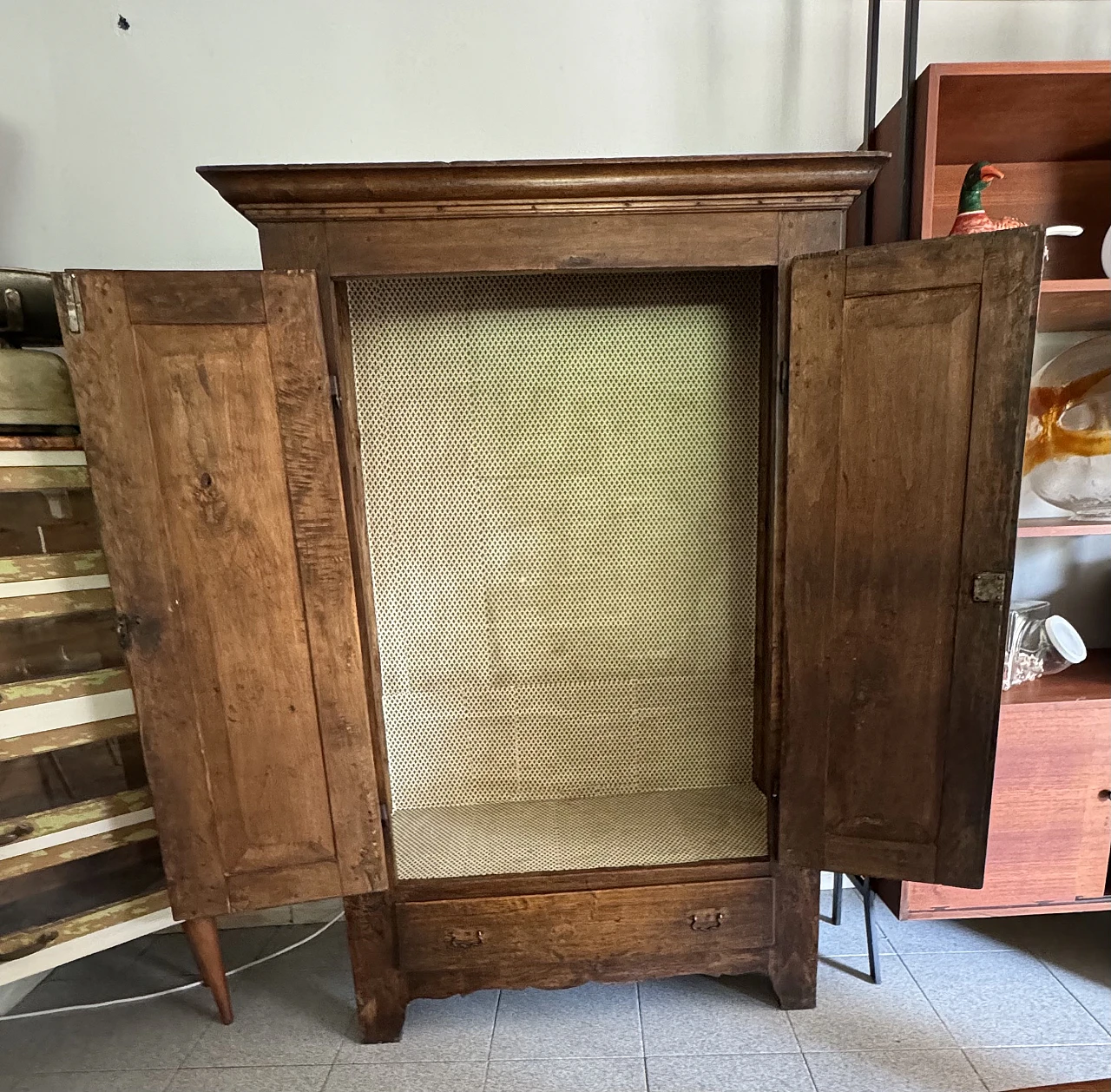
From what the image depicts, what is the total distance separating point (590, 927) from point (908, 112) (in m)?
1.74

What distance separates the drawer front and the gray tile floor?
0.56 ft

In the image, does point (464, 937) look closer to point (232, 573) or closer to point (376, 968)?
point (376, 968)

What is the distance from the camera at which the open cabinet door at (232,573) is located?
3.43 ft

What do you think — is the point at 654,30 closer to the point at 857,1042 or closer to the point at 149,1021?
the point at 857,1042

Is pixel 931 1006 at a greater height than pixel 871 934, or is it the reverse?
pixel 871 934

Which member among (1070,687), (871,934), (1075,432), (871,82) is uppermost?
(871,82)

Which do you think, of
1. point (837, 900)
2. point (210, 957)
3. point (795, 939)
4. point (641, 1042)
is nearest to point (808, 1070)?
point (795, 939)

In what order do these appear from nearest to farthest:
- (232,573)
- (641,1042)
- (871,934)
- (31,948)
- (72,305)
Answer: (72,305) → (232,573) → (31,948) → (641,1042) → (871,934)

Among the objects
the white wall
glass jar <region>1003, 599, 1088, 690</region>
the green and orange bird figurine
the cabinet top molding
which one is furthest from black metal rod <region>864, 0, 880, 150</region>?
glass jar <region>1003, 599, 1088, 690</region>

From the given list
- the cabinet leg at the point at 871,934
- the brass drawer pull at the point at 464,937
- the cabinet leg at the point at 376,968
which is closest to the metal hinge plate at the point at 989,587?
the cabinet leg at the point at 871,934

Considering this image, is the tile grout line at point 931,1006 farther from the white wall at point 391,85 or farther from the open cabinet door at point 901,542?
the white wall at point 391,85

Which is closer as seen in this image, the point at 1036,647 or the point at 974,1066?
the point at 974,1066

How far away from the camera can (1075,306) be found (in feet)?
4.26

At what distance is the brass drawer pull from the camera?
1.32 metres
